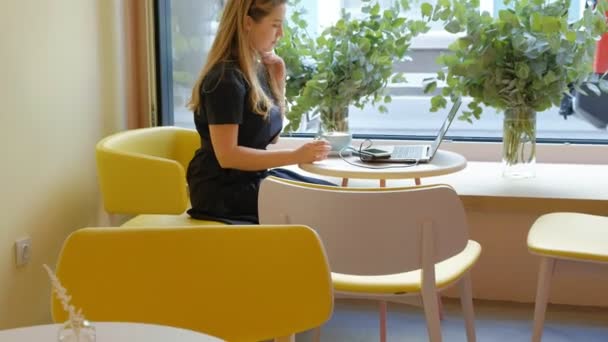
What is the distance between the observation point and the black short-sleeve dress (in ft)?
8.29

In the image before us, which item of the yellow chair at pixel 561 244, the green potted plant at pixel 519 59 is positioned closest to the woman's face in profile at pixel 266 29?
the green potted plant at pixel 519 59

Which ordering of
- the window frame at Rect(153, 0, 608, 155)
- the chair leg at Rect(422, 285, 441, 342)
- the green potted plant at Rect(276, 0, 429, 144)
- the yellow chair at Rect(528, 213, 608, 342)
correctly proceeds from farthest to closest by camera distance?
the window frame at Rect(153, 0, 608, 155)
the green potted plant at Rect(276, 0, 429, 144)
the yellow chair at Rect(528, 213, 608, 342)
the chair leg at Rect(422, 285, 441, 342)

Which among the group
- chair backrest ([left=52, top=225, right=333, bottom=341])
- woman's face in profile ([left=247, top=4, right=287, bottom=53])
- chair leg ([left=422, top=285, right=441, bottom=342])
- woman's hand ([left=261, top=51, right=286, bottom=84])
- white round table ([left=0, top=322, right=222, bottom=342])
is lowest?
chair leg ([left=422, top=285, right=441, bottom=342])

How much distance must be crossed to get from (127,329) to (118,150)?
6.05 feet

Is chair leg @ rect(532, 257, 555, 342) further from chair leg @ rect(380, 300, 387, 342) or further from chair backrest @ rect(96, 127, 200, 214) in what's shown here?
chair backrest @ rect(96, 127, 200, 214)

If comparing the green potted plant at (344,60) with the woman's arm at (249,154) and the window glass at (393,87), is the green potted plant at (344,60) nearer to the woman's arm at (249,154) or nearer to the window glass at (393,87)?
the window glass at (393,87)

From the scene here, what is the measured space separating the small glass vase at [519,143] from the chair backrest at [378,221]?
1066 millimetres

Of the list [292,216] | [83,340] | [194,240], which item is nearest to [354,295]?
[292,216]

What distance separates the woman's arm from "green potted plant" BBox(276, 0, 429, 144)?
0.48m

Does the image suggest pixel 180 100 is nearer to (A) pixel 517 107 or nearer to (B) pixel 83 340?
(A) pixel 517 107

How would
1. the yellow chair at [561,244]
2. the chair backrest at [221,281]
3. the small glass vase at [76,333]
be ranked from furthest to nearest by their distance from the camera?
the yellow chair at [561,244] → the chair backrest at [221,281] → the small glass vase at [76,333]

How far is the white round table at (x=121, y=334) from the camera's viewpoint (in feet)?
3.39

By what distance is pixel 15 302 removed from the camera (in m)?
2.71

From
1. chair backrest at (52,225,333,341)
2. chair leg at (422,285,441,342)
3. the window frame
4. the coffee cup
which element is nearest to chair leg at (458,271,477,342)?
chair leg at (422,285,441,342)
